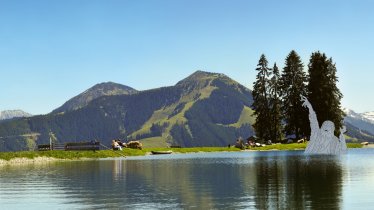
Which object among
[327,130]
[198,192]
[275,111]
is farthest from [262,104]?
[198,192]

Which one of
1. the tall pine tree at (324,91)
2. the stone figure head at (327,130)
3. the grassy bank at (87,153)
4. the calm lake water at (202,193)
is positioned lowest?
the calm lake water at (202,193)

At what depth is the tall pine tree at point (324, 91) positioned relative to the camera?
122500 mm

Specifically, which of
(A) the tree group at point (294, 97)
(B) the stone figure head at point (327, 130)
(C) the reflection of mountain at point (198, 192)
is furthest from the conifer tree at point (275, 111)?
(C) the reflection of mountain at point (198, 192)

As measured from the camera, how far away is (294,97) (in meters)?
135

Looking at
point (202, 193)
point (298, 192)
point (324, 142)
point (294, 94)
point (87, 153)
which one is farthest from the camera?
point (294, 94)

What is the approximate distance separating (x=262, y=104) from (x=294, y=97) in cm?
963

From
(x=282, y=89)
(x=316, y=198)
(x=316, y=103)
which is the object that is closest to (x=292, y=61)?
(x=282, y=89)

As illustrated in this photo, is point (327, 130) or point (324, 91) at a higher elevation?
point (324, 91)

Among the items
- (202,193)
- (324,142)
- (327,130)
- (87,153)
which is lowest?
(202,193)

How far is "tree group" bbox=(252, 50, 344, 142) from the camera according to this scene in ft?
407

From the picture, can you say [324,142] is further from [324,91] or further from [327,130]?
[324,91]

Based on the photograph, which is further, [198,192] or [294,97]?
[294,97]

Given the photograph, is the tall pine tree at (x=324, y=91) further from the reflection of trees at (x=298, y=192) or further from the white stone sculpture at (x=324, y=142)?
the reflection of trees at (x=298, y=192)

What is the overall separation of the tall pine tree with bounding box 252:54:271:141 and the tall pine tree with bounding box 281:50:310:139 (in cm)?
493
